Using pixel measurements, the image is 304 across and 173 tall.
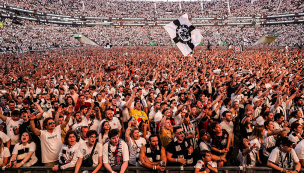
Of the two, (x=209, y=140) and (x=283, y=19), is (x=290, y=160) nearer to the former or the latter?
(x=209, y=140)

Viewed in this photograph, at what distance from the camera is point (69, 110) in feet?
16.1

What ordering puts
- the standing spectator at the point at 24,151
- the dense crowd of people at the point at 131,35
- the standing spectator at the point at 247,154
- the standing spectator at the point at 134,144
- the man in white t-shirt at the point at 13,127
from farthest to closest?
the dense crowd of people at the point at 131,35 < the man in white t-shirt at the point at 13,127 < the standing spectator at the point at 134,144 < the standing spectator at the point at 24,151 < the standing spectator at the point at 247,154

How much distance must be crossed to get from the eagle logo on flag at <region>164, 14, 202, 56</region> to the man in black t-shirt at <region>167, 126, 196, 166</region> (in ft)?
15.6

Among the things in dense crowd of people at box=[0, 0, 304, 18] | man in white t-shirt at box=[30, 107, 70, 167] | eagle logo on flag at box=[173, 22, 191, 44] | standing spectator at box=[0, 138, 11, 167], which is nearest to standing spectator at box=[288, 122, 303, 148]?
man in white t-shirt at box=[30, 107, 70, 167]

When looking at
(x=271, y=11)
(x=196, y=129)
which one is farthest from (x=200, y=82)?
(x=271, y=11)

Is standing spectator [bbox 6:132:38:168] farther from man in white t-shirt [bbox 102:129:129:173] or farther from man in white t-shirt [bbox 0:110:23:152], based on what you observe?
man in white t-shirt [bbox 102:129:129:173]

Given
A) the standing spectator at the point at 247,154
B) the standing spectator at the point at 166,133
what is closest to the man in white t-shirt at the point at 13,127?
the standing spectator at the point at 166,133

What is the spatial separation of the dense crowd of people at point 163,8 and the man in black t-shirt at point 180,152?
56.7m

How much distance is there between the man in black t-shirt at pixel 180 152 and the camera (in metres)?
3.23

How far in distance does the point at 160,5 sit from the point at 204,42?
2919 cm

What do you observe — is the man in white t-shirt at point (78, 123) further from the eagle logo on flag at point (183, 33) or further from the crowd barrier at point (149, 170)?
the eagle logo on flag at point (183, 33)

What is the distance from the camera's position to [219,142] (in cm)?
350

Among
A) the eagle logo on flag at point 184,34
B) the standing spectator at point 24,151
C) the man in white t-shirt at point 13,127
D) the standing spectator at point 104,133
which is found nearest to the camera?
the standing spectator at point 24,151

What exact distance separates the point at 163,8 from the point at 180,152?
225 feet
